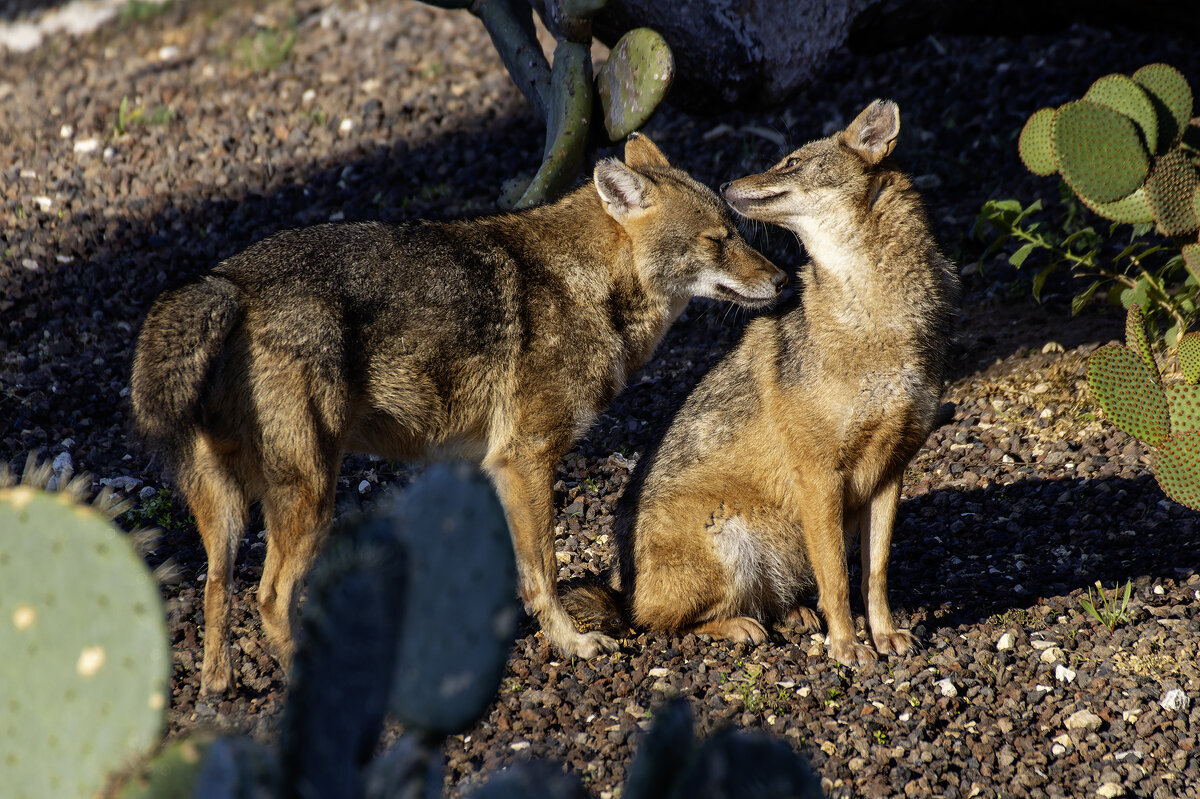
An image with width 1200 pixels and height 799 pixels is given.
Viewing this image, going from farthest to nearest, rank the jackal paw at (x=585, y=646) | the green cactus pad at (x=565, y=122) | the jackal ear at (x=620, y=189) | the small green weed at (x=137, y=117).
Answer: the small green weed at (x=137, y=117) < the green cactus pad at (x=565, y=122) < the jackal ear at (x=620, y=189) < the jackal paw at (x=585, y=646)

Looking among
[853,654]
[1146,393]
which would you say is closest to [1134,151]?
[1146,393]

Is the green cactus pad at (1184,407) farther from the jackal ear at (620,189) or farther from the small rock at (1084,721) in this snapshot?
the jackal ear at (620,189)

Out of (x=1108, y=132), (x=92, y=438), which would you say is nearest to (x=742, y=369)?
(x=1108, y=132)

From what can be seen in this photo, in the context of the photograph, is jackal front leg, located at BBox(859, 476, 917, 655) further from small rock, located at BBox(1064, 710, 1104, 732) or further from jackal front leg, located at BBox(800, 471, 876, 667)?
small rock, located at BBox(1064, 710, 1104, 732)

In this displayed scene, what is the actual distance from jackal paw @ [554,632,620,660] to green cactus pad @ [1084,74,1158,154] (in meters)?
3.04

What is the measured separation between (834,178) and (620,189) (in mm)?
962

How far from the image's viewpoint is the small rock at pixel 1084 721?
362 cm

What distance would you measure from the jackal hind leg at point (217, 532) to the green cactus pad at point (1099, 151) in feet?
11.7

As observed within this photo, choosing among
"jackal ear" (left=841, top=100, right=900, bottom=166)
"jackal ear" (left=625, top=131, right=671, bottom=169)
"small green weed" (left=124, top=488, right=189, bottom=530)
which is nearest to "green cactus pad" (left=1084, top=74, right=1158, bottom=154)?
"jackal ear" (left=841, top=100, right=900, bottom=166)

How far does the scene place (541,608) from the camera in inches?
169

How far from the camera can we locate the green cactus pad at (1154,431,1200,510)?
3.96 meters

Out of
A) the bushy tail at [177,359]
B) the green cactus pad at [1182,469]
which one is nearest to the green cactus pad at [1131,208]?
the green cactus pad at [1182,469]

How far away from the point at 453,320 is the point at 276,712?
62.0 inches

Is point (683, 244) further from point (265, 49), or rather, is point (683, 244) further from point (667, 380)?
point (265, 49)
